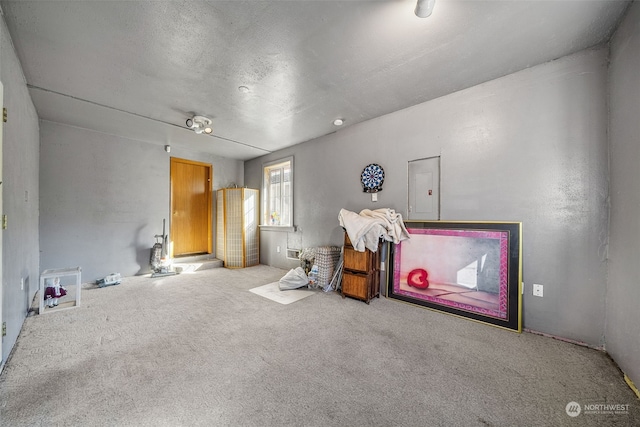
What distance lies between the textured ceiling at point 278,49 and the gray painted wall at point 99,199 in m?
0.87

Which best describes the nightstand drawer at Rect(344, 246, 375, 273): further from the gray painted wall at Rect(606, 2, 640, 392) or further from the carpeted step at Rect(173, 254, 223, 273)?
the carpeted step at Rect(173, 254, 223, 273)

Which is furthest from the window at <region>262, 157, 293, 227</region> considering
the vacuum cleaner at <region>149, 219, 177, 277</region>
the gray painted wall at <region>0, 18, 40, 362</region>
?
the gray painted wall at <region>0, 18, 40, 362</region>

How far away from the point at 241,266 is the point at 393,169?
12.3ft

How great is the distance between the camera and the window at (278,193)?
5.02 meters

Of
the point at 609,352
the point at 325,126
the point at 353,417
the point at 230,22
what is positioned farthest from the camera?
the point at 325,126

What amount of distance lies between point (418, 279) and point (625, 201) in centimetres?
184

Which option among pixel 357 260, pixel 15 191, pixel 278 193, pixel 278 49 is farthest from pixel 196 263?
pixel 278 49

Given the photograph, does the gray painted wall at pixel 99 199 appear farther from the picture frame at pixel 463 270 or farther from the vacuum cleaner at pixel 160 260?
the picture frame at pixel 463 270

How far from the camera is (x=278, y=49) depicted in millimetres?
2076

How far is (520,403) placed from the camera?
56.2 inches

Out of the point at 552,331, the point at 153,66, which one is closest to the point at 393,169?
the point at 552,331

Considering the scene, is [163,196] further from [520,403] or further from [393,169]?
[520,403]

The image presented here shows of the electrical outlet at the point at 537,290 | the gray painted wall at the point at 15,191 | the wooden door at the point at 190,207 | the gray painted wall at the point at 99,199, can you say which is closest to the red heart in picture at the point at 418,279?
the electrical outlet at the point at 537,290

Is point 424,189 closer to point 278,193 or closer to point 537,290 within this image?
point 537,290
